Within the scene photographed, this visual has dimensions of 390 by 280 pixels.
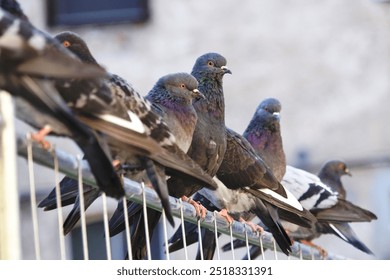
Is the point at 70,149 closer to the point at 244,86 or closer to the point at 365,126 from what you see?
the point at 244,86

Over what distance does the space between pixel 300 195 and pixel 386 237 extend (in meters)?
4.38

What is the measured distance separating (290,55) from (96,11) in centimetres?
174

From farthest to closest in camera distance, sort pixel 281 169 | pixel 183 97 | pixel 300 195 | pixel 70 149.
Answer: pixel 70 149 < pixel 300 195 < pixel 281 169 < pixel 183 97

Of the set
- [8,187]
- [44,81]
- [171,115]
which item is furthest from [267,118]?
[8,187]

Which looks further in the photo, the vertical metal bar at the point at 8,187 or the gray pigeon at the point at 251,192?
the gray pigeon at the point at 251,192

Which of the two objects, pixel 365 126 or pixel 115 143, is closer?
pixel 115 143

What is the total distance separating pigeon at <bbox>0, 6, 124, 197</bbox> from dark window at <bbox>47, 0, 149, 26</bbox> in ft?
26.7

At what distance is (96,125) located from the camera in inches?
165

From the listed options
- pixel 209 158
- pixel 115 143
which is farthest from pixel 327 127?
pixel 115 143

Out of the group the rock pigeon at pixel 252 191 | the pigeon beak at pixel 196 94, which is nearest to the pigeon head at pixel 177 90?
the pigeon beak at pixel 196 94

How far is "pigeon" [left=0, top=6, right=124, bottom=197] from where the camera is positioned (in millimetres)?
3816

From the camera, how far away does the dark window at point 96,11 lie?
12.2 meters

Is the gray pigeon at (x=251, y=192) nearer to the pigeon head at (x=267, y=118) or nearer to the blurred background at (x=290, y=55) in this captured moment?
the pigeon head at (x=267, y=118)
